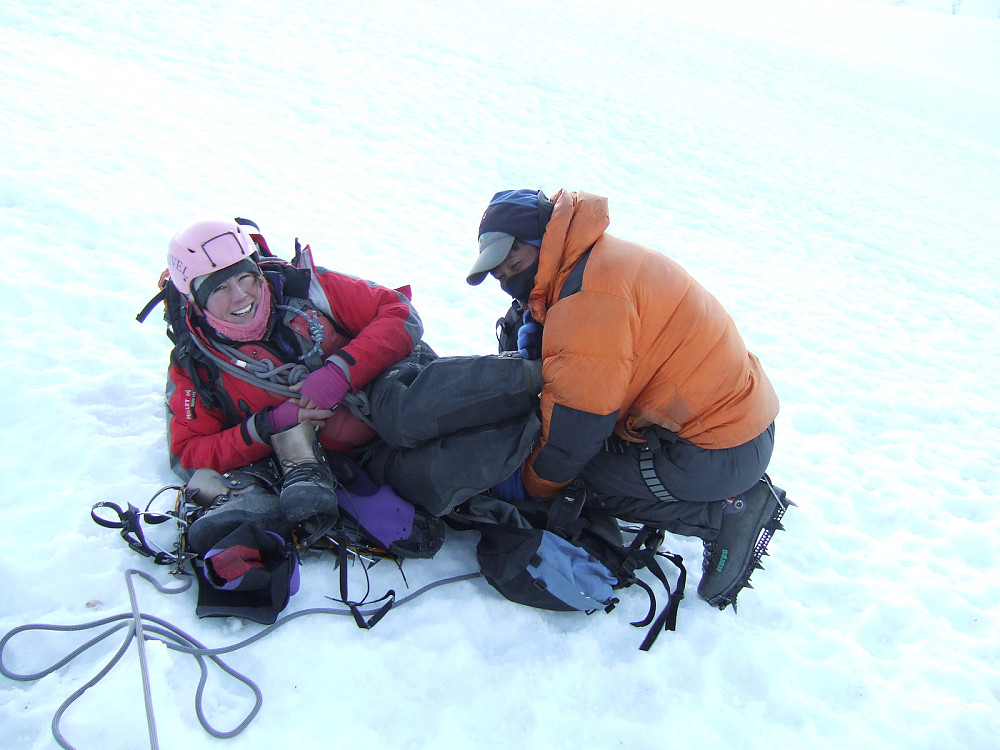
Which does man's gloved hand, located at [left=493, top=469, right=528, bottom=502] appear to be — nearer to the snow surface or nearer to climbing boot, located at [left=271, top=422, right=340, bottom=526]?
the snow surface

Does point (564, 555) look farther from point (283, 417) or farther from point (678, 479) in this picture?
point (283, 417)

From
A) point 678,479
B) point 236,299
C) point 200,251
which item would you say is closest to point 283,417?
point 236,299

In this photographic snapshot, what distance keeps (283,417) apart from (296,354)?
356 mm

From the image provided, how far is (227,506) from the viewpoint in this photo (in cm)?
283

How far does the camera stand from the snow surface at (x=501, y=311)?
2.55 m

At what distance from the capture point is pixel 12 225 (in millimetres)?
4551

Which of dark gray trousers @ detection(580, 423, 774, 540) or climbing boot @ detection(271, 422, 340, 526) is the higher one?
dark gray trousers @ detection(580, 423, 774, 540)

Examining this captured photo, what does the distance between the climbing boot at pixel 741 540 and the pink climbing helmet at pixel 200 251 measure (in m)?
2.58

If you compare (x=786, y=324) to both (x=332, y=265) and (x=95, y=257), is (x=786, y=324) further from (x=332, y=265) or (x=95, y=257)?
(x=95, y=257)

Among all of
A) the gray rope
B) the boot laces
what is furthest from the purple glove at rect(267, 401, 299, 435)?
the gray rope

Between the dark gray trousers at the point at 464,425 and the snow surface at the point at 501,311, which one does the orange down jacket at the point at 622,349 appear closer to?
the dark gray trousers at the point at 464,425

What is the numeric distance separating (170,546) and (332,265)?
313 centimetres

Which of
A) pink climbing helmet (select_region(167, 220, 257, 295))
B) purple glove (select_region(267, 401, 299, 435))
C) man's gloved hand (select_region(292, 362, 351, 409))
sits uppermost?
pink climbing helmet (select_region(167, 220, 257, 295))

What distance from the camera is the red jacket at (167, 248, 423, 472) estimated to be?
3082 millimetres
